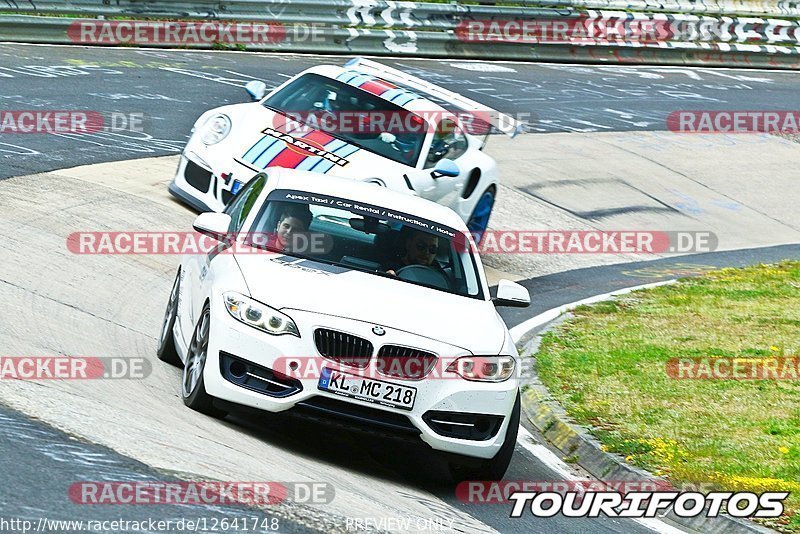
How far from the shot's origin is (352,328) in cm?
738

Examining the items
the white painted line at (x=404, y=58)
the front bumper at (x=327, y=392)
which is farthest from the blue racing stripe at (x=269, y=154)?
the white painted line at (x=404, y=58)

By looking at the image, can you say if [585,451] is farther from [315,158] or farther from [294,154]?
[294,154]

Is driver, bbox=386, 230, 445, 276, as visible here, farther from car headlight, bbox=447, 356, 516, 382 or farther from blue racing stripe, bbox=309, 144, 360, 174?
blue racing stripe, bbox=309, 144, 360, 174

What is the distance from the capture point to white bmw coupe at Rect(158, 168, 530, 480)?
7336 millimetres

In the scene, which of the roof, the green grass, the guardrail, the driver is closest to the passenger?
the driver

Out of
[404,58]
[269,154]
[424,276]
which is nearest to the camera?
[424,276]

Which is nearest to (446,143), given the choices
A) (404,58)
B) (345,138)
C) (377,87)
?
(377,87)

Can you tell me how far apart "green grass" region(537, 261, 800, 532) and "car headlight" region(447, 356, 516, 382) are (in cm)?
132

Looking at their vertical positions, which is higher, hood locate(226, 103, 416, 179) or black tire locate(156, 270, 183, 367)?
hood locate(226, 103, 416, 179)

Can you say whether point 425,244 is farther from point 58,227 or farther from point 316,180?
point 58,227

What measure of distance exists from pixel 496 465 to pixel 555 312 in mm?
5776

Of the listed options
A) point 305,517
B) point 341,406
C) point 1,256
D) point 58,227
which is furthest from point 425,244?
point 58,227

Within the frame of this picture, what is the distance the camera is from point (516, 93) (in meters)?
24.0

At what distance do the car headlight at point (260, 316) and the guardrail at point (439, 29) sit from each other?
14.6m
